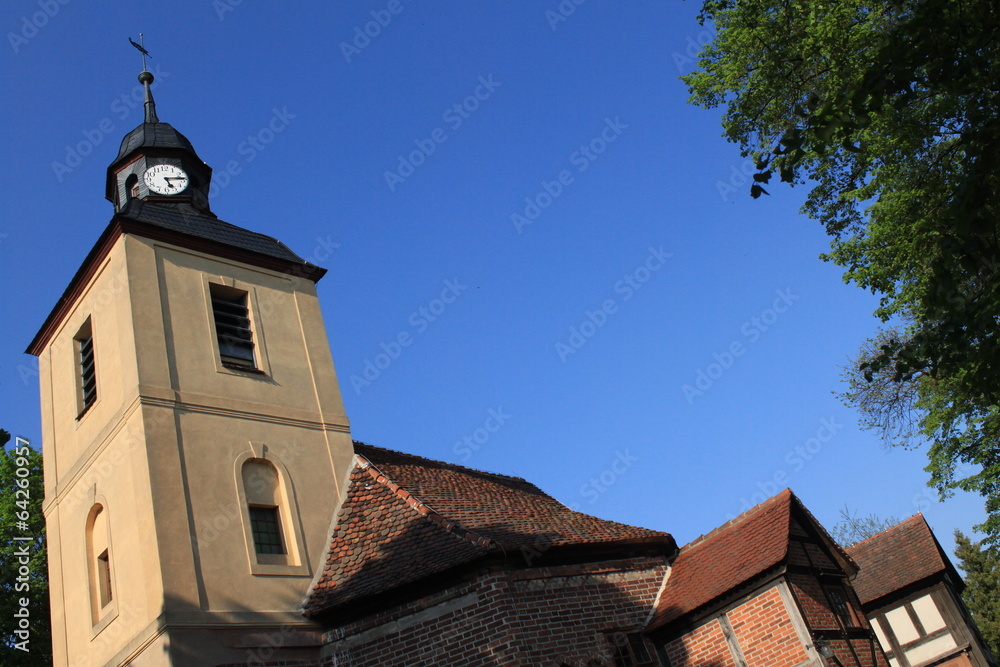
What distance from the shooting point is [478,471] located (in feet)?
60.4

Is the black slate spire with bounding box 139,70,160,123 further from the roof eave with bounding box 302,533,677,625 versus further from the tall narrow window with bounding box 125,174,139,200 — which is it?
the roof eave with bounding box 302,533,677,625

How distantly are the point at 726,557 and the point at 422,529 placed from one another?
524cm

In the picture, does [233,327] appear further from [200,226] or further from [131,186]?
[131,186]

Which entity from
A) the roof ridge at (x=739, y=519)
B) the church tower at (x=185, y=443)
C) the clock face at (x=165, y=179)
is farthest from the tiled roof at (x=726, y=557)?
the clock face at (x=165, y=179)

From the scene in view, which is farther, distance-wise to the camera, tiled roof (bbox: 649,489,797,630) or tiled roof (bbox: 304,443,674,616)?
tiled roof (bbox: 649,489,797,630)

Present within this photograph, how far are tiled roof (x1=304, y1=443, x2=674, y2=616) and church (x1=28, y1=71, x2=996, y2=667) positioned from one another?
0.05 m

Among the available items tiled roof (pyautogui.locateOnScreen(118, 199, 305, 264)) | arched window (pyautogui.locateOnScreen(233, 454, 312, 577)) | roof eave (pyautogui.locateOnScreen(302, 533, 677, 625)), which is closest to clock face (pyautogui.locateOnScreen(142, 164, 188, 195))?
tiled roof (pyautogui.locateOnScreen(118, 199, 305, 264))

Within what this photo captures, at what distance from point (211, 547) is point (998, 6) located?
11.6 metres

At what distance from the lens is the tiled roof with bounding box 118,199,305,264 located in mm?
15789

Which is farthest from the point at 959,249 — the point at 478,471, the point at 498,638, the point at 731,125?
the point at 478,471

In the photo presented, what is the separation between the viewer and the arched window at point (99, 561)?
42.4 ft

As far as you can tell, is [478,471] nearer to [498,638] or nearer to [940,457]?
[498,638]

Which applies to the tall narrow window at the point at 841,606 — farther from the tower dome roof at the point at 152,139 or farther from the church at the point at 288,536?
the tower dome roof at the point at 152,139

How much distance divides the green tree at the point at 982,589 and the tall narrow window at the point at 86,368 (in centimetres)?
3474
